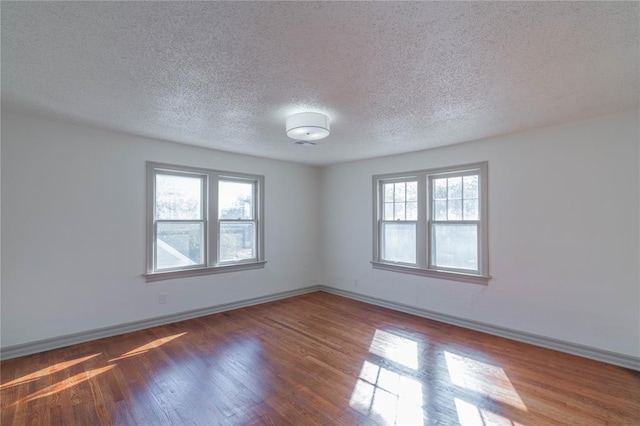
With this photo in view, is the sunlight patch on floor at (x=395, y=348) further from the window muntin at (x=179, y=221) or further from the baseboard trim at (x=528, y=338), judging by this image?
the window muntin at (x=179, y=221)

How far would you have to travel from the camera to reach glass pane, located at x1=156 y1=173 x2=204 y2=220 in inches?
167

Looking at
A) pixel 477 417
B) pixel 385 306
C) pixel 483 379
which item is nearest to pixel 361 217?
pixel 385 306

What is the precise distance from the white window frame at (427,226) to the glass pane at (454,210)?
175mm

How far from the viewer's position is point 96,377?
9.02 ft

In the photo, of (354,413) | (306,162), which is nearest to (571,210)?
(354,413)

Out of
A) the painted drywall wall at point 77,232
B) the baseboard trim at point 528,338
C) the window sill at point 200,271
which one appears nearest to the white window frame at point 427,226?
the baseboard trim at point 528,338

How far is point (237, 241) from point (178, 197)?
1162 mm

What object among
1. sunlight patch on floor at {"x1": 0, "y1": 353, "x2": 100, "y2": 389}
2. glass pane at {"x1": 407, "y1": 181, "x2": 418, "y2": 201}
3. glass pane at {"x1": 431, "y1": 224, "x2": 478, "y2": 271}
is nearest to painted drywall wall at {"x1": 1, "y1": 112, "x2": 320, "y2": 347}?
sunlight patch on floor at {"x1": 0, "y1": 353, "x2": 100, "y2": 389}

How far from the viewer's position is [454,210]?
14.3 feet

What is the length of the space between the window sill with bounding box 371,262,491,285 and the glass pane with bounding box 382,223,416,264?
0.15m

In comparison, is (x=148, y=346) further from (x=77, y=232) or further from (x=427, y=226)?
(x=427, y=226)

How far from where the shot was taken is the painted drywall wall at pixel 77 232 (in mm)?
3143

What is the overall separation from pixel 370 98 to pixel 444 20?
1069mm

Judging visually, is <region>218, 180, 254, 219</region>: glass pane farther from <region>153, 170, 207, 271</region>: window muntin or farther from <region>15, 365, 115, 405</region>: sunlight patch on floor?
<region>15, 365, 115, 405</region>: sunlight patch on floor
